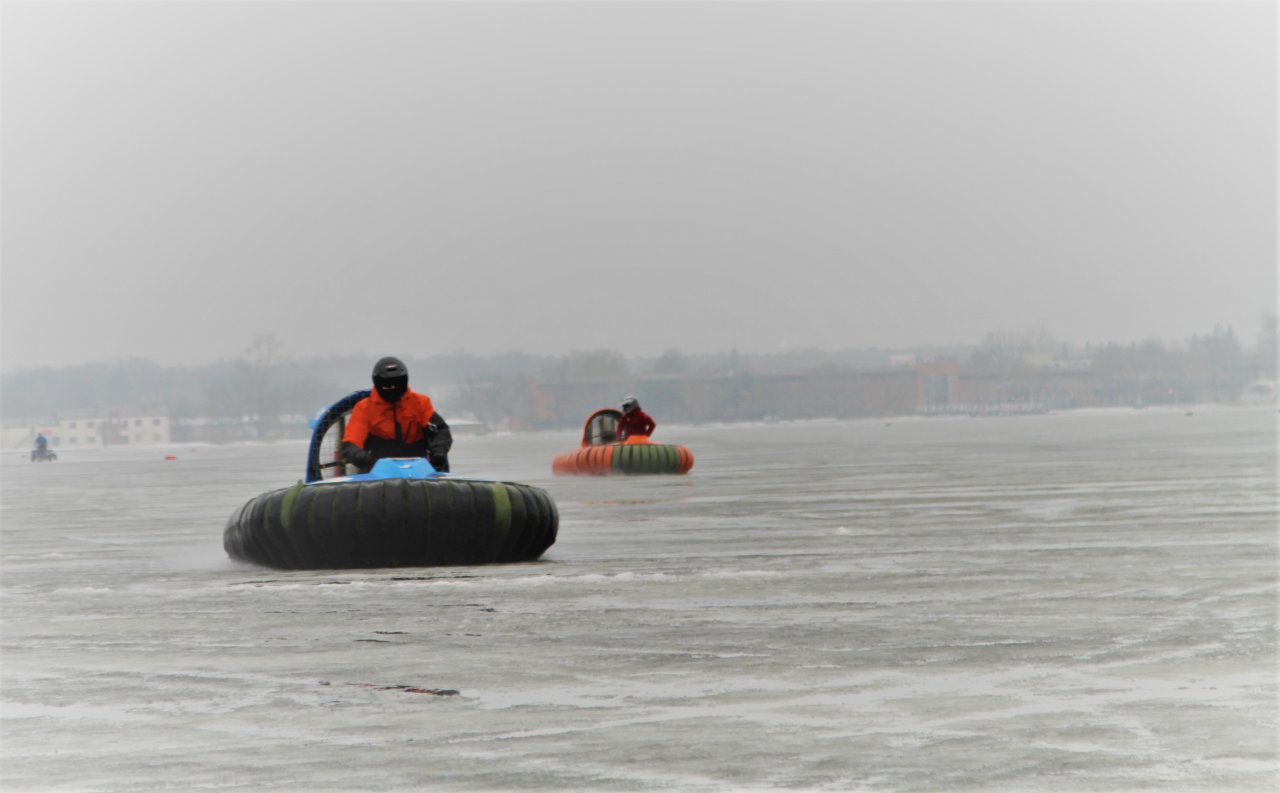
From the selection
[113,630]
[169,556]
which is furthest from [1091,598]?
[169,556]

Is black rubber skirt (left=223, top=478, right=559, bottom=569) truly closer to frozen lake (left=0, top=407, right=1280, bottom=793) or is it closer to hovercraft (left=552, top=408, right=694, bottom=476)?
frozen lake (left=0, top=407, right=1280, bottom=793)

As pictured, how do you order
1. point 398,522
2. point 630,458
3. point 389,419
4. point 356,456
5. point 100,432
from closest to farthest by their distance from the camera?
point 398,522, point 356,456, point 389,419, point 630,458, point 100,432

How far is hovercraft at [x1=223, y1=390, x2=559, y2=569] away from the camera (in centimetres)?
1226

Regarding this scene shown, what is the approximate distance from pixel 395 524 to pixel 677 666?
16.4 ft

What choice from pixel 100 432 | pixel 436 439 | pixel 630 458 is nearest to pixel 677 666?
pixel 436 439

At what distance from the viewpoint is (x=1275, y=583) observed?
34.3 ft

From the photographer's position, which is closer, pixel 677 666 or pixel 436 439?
pixel 677 666

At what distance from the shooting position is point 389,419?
12.9 m

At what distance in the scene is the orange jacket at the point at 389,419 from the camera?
506 inches

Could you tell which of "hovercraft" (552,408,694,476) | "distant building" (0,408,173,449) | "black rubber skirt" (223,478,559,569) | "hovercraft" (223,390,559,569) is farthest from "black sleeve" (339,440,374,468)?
"distant building" (0,408,173,449)

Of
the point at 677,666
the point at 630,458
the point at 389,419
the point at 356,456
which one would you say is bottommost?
the point at 677,666

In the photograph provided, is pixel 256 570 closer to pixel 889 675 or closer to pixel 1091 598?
pixel 1091 598

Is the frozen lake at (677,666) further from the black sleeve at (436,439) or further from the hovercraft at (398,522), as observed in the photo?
the black sleeve at (436,439)

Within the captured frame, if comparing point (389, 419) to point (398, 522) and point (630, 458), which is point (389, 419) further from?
point (630, 458)
